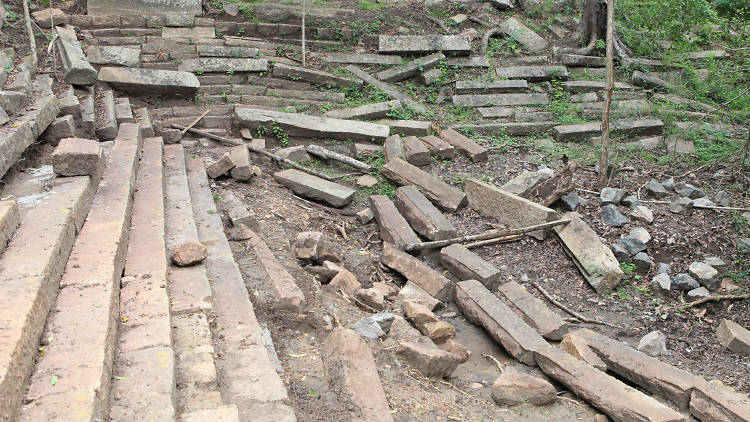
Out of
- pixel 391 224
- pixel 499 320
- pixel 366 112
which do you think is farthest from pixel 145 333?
pixel 366 112

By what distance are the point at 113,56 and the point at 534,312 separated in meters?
7.61

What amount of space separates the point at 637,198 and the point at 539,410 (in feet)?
14.8

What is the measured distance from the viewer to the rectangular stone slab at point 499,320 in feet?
16.4

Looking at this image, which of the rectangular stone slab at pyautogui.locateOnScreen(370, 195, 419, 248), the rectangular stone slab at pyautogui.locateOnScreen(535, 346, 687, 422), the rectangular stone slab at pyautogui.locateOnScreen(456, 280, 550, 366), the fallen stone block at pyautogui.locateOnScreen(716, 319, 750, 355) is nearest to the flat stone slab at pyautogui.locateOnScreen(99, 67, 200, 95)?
the rectangular stone slab at pyautogui.locateOnScreen(370, 195, 419, 248)

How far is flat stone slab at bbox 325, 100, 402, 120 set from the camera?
32.3 ft

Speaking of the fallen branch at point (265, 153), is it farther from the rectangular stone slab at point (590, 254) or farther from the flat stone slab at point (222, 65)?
the rectangular stone slab at point (590, 254)

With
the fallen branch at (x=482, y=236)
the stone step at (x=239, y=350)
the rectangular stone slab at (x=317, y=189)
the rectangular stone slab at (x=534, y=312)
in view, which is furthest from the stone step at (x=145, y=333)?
the rectangular stone slab at (x=534, y=312)

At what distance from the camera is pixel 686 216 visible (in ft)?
24.2

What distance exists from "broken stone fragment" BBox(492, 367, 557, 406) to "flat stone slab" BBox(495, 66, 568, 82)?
8.60 meters

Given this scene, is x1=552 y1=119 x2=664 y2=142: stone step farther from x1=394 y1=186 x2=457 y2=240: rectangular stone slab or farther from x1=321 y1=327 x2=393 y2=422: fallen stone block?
x1=321 y1=327 x2=393 y2=422: fallen stone block

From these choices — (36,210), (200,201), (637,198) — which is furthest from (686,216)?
(36,210)

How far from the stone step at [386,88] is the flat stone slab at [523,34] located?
3755 millimetres

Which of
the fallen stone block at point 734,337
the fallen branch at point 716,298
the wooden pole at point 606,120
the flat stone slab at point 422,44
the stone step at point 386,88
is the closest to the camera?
the fallen stone block at point 734,337

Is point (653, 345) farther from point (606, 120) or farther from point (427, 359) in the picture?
point (606, 120)
